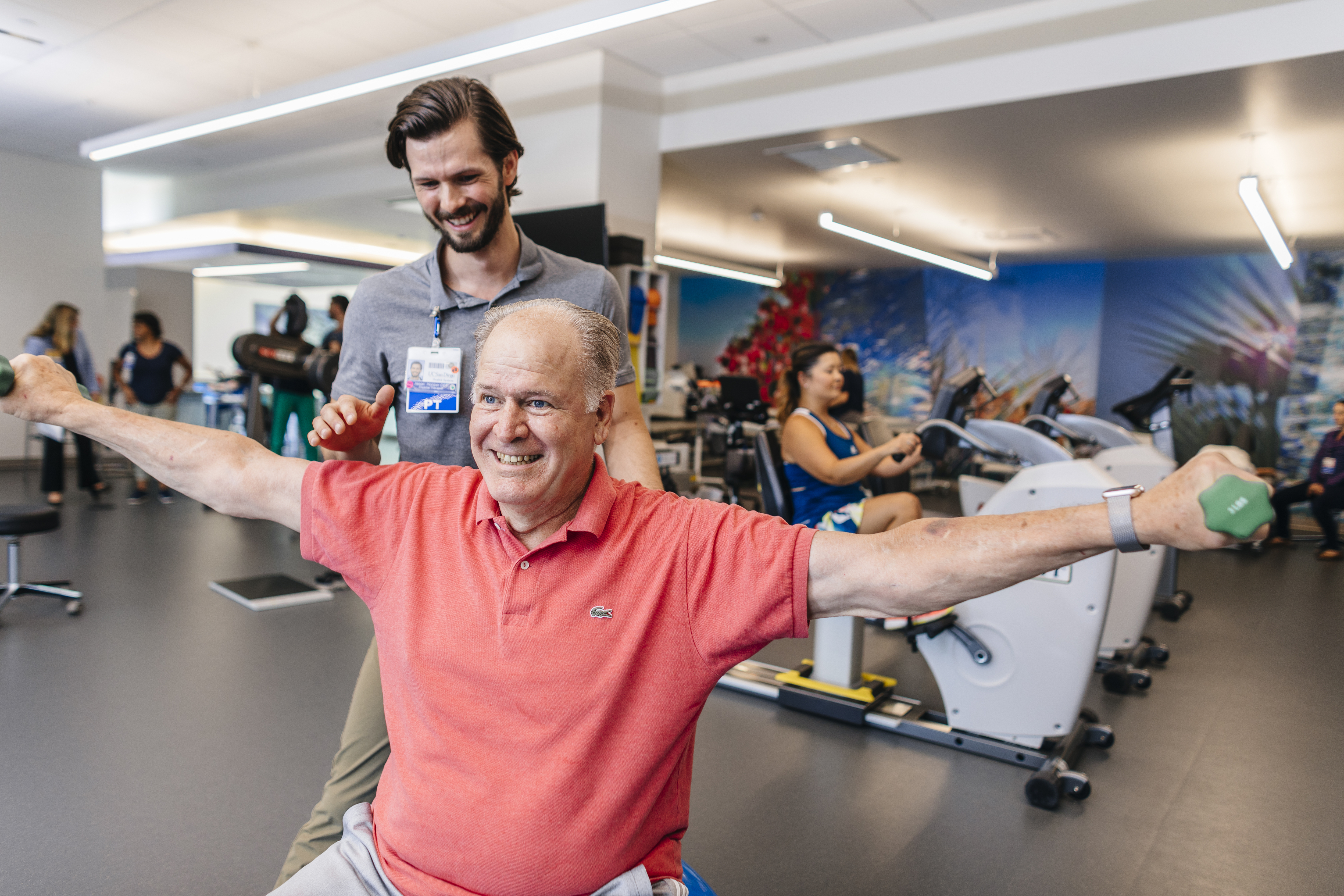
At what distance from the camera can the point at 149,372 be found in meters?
6.96

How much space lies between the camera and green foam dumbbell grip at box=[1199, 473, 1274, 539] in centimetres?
78

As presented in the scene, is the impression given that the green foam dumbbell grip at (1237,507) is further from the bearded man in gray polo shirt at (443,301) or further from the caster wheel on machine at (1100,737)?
the caster wheel on machine at (1100,737)

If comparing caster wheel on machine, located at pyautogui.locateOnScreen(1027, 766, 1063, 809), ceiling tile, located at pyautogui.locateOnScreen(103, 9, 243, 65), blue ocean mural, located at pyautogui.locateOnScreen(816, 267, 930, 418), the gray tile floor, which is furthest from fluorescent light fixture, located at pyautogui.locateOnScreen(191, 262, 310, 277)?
caster wheel on machine, located at pyautogui.locateOnScreen(1027, 766, 1063, 809)

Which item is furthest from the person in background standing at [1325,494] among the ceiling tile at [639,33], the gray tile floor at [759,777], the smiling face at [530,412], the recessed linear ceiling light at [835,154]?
the smiling face at [530,412]

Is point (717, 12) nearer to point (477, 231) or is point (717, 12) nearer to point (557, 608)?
point (477, 231)

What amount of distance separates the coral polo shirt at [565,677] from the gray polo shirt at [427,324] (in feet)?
1.42

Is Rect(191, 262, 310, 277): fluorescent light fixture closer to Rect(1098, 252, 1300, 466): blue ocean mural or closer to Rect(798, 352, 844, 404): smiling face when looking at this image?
Rect(798, 352, 844, 404): smiling face

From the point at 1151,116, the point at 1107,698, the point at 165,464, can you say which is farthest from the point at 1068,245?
the point at 165,464

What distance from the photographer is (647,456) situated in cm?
153

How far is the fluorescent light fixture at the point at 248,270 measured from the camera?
36.1 ft

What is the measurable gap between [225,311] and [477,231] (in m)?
16.3

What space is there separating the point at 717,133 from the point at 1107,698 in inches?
160

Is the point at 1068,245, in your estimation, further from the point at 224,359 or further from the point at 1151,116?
the point at 224,359

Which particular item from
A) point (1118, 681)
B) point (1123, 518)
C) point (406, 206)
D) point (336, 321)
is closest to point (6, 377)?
point (1123, 518)
